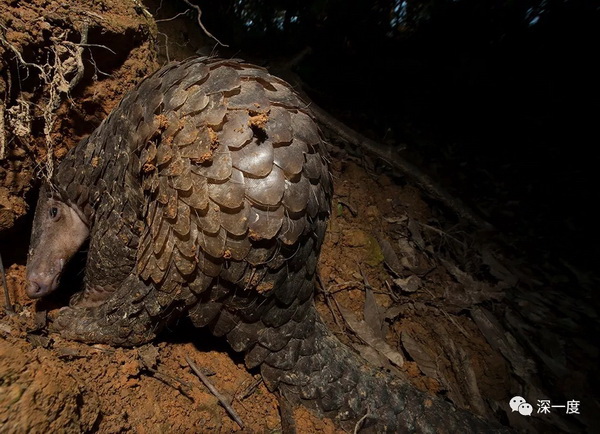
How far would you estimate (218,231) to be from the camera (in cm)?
154

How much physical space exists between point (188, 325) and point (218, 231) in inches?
42.6

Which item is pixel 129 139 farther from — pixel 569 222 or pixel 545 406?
pixel 569 222

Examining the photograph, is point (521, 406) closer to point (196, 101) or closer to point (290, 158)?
point (290, 158)

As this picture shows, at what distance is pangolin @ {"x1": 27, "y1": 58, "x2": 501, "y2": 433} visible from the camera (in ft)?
5.06

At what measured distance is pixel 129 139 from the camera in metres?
1.85

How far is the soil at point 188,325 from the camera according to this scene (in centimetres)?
160

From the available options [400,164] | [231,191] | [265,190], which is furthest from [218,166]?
[400,164]

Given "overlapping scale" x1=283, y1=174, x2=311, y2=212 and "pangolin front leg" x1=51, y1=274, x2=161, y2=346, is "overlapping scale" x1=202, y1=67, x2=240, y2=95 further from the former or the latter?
"pangolin front leg" x1=51, y1=274, x2=161, y2=346

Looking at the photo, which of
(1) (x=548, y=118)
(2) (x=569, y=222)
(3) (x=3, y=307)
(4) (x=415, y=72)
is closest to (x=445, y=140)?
(4) (x=415, y=72)

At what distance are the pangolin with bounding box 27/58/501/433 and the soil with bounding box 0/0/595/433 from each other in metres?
0.18

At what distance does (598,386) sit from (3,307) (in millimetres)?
4381

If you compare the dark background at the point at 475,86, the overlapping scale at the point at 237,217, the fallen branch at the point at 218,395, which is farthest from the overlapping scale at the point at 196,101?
the dark background at the point at 475,86

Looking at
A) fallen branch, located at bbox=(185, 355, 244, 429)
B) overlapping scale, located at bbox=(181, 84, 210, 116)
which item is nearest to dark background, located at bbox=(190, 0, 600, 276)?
overlapping scale, located at bbox=(181, 84, 210, 116)

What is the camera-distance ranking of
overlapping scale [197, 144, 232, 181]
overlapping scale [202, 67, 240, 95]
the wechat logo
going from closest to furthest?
1. overlapping scale [197, 144, 232, 181]
2. overlapping scale [202, 67, 240, 95]
3. the wechat logo
